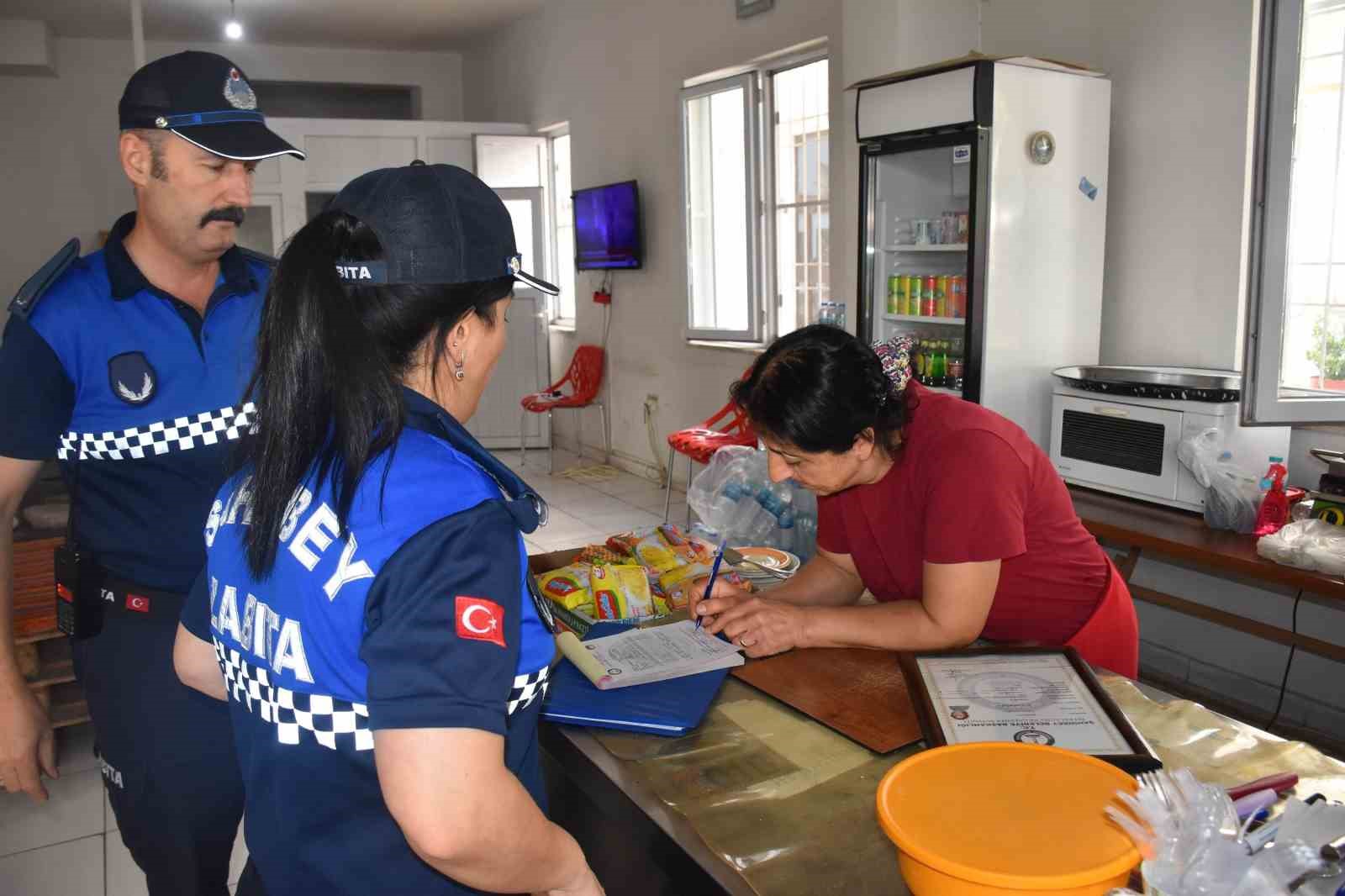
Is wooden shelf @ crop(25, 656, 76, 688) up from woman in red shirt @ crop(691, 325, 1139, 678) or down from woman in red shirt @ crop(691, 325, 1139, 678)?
down

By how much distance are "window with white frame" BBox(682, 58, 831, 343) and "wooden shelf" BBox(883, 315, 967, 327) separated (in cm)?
125

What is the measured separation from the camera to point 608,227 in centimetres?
687

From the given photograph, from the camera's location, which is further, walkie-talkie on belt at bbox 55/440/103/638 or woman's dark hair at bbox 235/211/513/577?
walkie-talkie on belt at bbox 55/440/103/638

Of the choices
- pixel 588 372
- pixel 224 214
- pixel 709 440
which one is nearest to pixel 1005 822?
pixel 224 214

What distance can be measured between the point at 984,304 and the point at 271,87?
8144 millimetres

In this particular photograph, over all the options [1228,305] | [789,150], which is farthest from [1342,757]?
[789,150]

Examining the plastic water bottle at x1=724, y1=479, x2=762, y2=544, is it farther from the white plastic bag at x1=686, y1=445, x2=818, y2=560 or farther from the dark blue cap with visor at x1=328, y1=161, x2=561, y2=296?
the dark blue cap with visor at x1=328, y1=161, x2=561, y2=296

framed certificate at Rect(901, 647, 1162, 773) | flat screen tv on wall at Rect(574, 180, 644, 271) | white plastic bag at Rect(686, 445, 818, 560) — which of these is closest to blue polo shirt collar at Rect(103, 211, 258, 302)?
framed certificate at Rect(901, 647, 1162, 773)

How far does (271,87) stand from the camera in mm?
9391

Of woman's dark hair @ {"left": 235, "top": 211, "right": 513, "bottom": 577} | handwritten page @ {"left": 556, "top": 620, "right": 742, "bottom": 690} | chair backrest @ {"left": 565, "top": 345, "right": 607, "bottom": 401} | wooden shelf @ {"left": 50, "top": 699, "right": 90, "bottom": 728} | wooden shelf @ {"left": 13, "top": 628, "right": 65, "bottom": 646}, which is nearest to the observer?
woman's dark hair @ {"left": 235, "top": 211, "right": 513, "bottom": 577}

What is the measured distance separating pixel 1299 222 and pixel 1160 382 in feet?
2.17

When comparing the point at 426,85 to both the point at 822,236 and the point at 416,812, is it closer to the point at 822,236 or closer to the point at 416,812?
the point at 822,236

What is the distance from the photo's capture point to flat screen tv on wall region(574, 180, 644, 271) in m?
6.63

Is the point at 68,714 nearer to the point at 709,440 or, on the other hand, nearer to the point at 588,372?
the point at 709,440
